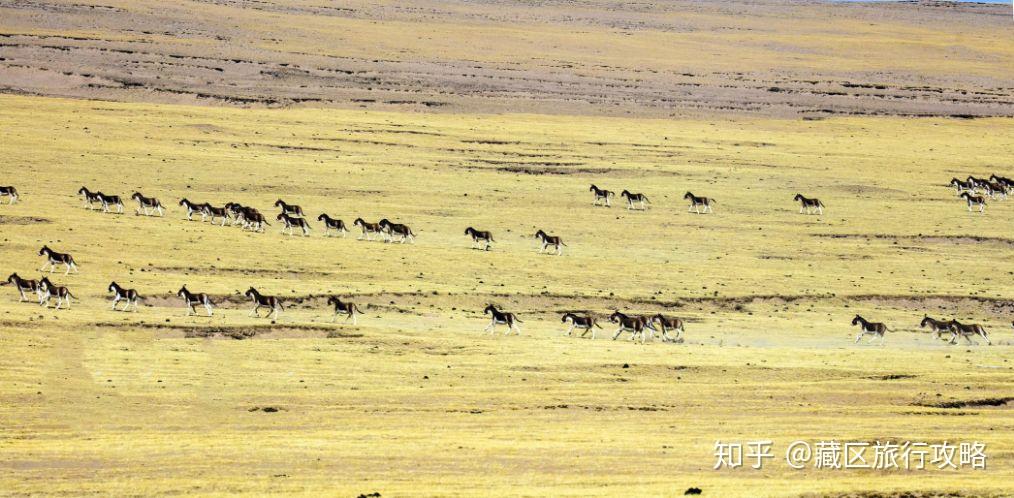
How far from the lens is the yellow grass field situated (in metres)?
26.0

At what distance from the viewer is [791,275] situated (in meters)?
47.0

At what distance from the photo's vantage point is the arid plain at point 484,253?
88.6 feet

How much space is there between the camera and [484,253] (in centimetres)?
4722

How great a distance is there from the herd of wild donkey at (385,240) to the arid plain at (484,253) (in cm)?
56

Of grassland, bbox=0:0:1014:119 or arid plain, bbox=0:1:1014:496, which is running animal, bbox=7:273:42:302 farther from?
grassland, bbox=0:0:1014:119

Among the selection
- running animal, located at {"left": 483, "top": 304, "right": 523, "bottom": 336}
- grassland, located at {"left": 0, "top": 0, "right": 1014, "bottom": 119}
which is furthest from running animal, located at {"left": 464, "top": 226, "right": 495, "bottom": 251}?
grassland, located at {"left": 0, "top": 0, "right": 1014, "bottom": 119}

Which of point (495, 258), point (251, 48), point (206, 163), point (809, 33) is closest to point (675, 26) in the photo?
point (809, 33)

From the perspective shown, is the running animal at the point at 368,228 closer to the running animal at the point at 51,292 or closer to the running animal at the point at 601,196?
the running animal at the point at 601,196

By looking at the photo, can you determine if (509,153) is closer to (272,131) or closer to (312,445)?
(272,131)

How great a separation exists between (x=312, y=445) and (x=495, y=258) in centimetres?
2037

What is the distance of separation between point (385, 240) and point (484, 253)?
3630mm

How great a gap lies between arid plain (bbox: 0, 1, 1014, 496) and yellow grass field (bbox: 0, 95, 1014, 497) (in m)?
0.15

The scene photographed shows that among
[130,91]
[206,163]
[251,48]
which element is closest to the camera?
[206,163]

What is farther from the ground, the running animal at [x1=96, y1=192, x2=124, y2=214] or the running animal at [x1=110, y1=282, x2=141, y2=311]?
the running animal at [x1=96, y1=192, x2=124, y2=214]
